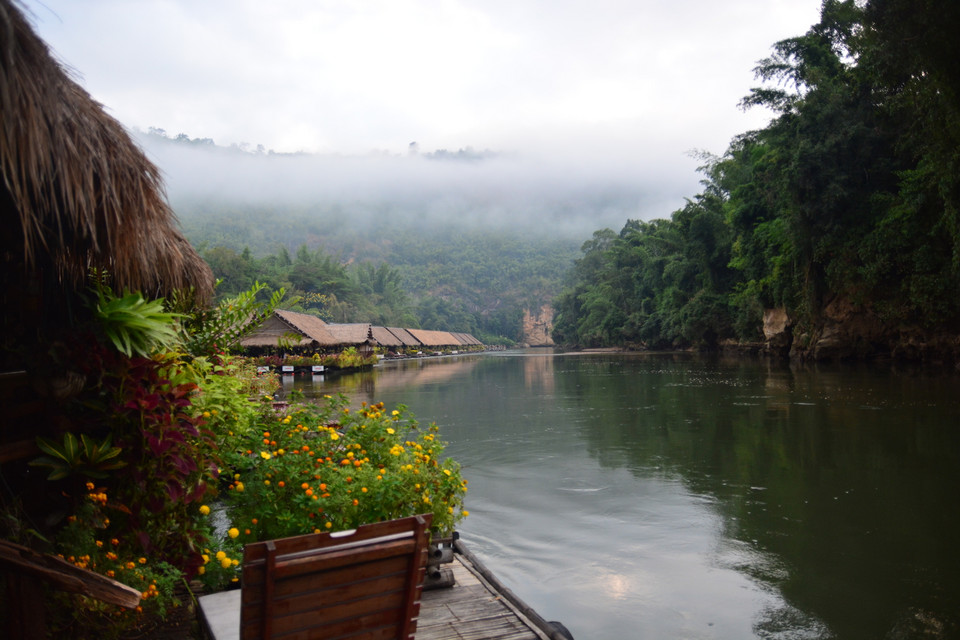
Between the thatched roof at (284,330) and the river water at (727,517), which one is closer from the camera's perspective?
the river water at (727,517)

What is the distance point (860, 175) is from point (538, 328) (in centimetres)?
10452

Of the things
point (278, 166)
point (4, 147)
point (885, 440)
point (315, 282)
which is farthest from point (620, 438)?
point (278, 166)

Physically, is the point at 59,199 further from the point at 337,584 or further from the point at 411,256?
the point at 411,256

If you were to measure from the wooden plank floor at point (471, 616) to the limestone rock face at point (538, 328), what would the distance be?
402ft

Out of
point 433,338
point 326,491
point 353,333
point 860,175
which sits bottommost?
point 326,491

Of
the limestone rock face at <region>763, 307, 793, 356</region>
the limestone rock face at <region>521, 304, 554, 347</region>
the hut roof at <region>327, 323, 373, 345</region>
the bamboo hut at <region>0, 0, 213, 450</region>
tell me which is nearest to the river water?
the bamboo hut at <region>0, 0, 213, 450</region>

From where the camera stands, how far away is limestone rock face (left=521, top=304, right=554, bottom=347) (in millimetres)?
126125

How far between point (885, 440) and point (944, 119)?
8352mm

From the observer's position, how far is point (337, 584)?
6.00ft

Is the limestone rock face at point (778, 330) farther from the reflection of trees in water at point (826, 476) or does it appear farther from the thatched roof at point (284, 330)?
the thatched roof at point (284, 330)

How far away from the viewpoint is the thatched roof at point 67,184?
202cm

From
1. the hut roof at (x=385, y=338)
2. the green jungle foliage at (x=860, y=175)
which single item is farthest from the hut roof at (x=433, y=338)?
the green jungle foliage at (x=860, y=175)

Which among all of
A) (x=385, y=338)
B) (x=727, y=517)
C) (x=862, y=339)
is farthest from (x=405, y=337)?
(x=727, y=517)

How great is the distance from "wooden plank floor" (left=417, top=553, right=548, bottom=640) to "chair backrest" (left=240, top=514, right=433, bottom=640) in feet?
3.23
